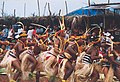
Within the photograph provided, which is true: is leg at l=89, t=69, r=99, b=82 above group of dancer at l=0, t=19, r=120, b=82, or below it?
below

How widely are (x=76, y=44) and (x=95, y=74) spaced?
2.92ft

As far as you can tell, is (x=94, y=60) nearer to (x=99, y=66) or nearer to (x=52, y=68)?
(x=99, y=66)

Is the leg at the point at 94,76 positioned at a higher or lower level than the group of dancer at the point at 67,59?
lower

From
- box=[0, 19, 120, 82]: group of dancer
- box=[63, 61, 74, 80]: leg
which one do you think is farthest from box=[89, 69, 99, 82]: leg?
box=[63, 61, 74, 80]: leg

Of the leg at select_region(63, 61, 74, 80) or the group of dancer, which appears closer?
the group of dancer

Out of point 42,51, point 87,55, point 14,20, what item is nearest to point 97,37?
point 87,55

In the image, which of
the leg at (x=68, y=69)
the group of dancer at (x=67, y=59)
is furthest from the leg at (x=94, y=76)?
the leg at (x=68, y=69)

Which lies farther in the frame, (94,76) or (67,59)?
(67,59)

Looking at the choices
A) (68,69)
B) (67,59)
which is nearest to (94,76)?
(68,69)

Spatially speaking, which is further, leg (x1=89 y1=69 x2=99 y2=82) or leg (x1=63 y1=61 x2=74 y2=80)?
leg (x1=63 y1=61 x2=74 y2=80)

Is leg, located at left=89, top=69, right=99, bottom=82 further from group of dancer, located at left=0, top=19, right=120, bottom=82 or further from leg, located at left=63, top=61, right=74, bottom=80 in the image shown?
leg, located at left=63, top=61, right=74, bottom=80

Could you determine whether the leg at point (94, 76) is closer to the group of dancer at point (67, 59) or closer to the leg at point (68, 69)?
the group of dancer at point (67, 59)

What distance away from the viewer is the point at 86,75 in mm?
9906

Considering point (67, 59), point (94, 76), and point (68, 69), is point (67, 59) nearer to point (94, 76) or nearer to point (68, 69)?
point (68, 69)
